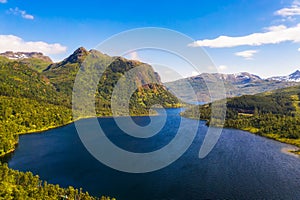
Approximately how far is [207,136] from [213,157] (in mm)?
52921

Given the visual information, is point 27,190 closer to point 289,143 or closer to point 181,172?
point 181,172

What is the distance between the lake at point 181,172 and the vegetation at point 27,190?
12390 millimetres

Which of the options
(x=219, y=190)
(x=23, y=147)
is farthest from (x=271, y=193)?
(x=23, y=147)

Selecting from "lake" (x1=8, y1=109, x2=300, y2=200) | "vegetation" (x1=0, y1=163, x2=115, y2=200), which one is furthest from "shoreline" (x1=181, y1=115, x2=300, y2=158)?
"vegetation" (x1=0, y1=163, x2=115, y2=200)

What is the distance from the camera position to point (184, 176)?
304 feet

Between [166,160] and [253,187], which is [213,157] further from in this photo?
[253,187]

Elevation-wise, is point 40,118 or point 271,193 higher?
point 40,118

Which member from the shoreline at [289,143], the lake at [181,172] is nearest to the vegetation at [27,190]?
the lake at [181,172]

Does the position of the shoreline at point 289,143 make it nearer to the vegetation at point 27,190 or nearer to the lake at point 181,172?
the lake at point 181,172

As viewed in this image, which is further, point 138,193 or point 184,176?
point 184,176

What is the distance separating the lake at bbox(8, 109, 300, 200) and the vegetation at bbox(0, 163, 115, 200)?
1239 centimetres

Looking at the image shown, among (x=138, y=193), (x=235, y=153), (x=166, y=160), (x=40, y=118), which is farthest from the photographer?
(x=40, y=118)

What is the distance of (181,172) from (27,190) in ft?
174

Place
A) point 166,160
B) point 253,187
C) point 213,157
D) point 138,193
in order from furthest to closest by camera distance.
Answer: point 213,157 < point 166,160 < point 253,187 < point 138,193
